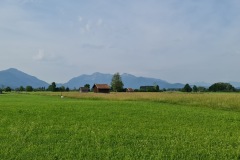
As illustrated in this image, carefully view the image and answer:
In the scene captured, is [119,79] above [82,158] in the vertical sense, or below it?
above

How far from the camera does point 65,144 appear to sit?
12172 millimetres

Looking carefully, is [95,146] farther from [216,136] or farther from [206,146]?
[216,136]

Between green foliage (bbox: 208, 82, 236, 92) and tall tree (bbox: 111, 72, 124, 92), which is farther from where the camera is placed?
tall tree (bbox: 111, 72, 124, 92)

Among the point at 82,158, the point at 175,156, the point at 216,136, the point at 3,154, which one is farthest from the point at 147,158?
the point at 216,136

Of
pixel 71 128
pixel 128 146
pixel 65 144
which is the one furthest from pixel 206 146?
pixel 71 128

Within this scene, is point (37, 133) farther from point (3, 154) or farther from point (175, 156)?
point (175, 156)

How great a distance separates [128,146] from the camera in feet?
39.3

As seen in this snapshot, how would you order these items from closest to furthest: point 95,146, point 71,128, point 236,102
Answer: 1. point 95,146
2. point 71,128
3. point 236,102

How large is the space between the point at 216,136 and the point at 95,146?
5681 mm

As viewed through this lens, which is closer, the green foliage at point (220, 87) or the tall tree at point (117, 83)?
the green foliage at point (220, 87)

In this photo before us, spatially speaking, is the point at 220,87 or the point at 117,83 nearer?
the point at 117,83

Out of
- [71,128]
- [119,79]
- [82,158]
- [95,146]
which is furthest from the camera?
[119,79]

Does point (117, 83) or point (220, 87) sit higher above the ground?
point (117, 83)

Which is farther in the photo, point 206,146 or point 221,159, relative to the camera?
point 206,146
